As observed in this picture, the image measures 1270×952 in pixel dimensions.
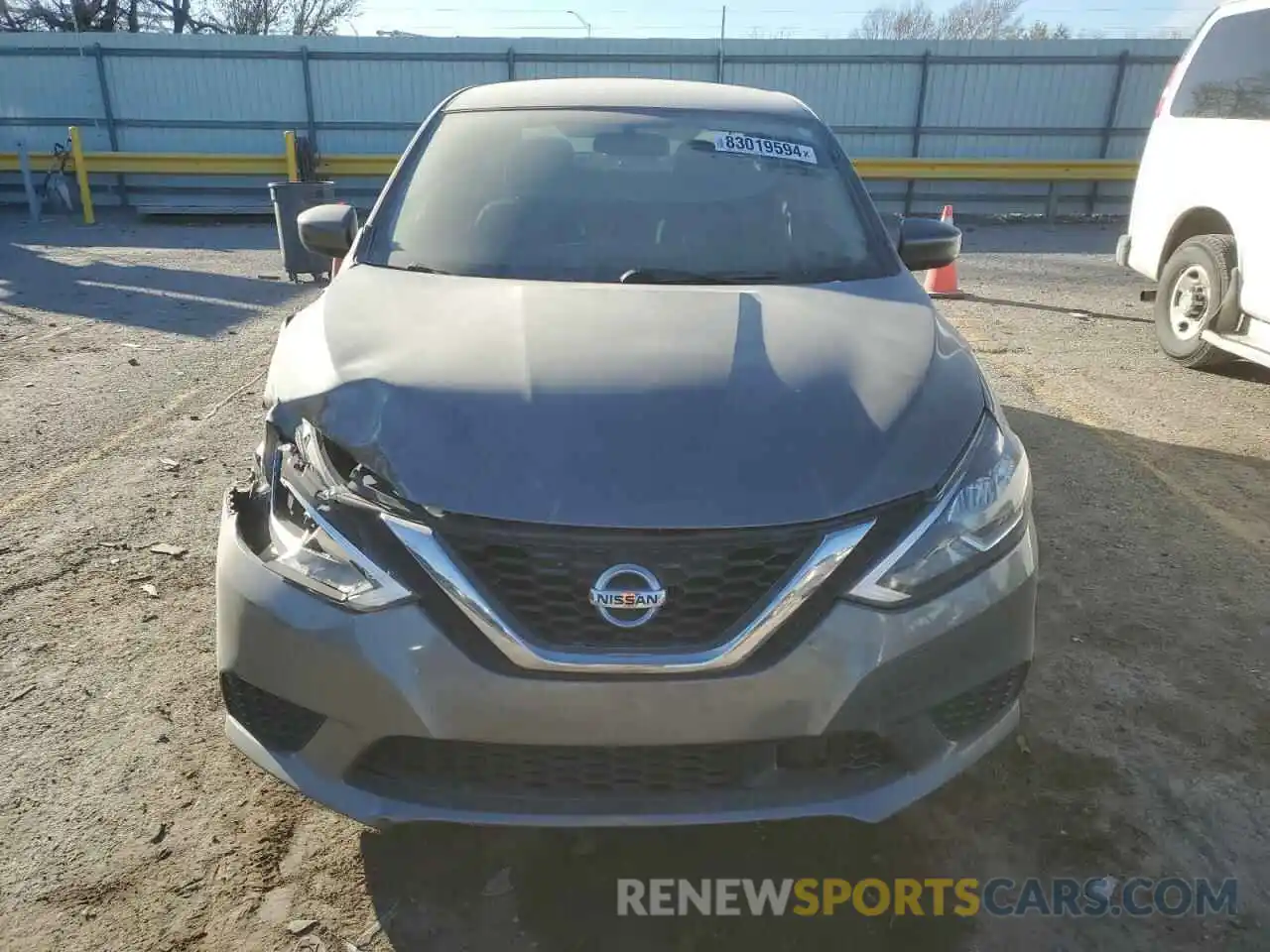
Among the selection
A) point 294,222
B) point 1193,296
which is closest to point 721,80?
point 294,222

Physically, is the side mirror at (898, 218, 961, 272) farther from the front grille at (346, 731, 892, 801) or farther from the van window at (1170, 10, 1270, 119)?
the van window at (1170, 10, 1270, 119)

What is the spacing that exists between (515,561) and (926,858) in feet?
4.17

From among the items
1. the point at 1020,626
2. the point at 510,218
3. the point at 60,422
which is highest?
the point at 510,218

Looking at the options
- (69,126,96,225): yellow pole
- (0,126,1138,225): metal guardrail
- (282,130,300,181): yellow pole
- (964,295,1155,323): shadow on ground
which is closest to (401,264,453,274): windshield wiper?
(964,295,1155,323): shadow on ground

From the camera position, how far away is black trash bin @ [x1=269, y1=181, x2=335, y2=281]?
954 cm

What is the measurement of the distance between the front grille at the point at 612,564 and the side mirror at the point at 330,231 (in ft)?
6.14

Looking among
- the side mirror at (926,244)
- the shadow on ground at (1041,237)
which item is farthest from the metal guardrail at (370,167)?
the side mirror at (926,244)

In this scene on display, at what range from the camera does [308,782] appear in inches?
71.0

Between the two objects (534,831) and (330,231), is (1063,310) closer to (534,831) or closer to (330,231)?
(330,231)

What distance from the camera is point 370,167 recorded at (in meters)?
14.5

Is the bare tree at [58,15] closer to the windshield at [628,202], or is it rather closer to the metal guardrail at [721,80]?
the metal guardrail at [721,80]

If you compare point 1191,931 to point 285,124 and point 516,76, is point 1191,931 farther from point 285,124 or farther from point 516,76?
point 285,124

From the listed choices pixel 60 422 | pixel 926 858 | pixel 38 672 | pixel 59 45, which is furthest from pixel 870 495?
pixel 59 45

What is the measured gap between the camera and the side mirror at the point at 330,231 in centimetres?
317
